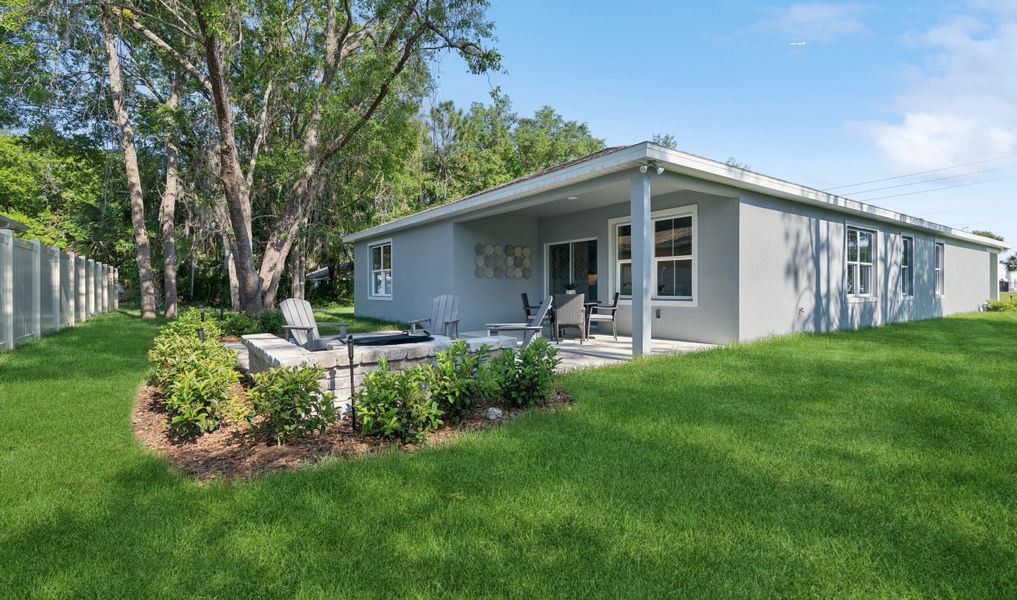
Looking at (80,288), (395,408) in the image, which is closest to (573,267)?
(395,408)

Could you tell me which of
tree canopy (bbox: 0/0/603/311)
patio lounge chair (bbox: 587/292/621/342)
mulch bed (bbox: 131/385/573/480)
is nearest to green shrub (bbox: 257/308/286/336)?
tree canopy (bbox: 0/0/603/311)

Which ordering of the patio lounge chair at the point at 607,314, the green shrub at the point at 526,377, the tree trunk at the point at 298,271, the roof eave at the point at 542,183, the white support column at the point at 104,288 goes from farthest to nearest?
the tree trunk at the point at 298,271 < the white support column at the point at 104,288 < the patio lounge chair at the point at 607,314 < the roof eave at the point at 542,183 < the green shrub at the point at 526,377

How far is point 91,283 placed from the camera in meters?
13.5

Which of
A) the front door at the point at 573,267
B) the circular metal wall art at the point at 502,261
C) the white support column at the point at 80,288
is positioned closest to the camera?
→ the front door at the point at 573,267

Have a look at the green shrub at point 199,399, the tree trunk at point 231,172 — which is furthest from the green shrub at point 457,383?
the tree trunk at point 231,172

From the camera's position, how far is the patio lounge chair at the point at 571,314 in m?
8.14

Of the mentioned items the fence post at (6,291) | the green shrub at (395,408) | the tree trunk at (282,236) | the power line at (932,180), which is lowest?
the green shrub at (395,408)

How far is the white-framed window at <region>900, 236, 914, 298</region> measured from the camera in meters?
11.5

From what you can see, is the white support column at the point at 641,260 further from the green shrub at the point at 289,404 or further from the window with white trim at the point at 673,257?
the green shrub at the point at 289,404

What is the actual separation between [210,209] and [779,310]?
1775 centimetres

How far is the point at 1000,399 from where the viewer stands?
4.15m

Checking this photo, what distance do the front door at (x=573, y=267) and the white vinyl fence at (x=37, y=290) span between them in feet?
28.7

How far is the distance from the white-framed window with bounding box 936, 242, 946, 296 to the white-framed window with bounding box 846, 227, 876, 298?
4527 mm

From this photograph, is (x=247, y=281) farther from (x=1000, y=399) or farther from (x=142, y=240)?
(x=1000, y=399)
